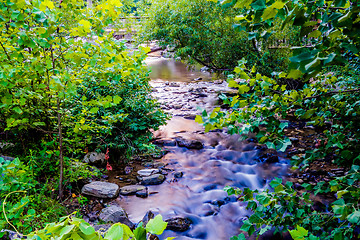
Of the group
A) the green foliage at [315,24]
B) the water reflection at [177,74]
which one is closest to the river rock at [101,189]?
the green foliage at [315,24]

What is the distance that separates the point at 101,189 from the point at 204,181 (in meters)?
2.22

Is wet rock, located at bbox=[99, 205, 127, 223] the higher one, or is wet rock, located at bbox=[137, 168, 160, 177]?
wet rock, located at bbox=[99, 205, 127, 223]

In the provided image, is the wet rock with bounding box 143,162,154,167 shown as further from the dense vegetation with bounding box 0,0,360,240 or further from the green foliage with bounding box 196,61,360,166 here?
the green foliage with bounding box 196,61,360,166

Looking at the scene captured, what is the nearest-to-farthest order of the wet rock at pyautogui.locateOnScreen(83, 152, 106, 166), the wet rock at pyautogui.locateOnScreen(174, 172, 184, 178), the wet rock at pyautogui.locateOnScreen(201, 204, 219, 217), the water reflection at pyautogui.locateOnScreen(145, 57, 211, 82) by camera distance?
the wet rock at pyautogui.locateOnScreen(201, 204, 219, 217) < the wet rock at pyautogui.locateOnScreen(83, 152, 106, 166) < the wet rock at pyautogui.locateOnScreen(174, 172, 184, 178) < the water reflection at pyautogui.locateOnScreen(145, 57, 211, 82)

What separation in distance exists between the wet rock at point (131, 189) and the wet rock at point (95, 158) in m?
0.87

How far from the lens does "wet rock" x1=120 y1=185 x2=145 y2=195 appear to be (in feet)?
14.8

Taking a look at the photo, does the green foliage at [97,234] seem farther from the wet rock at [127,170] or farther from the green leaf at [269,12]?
the wet rock at [127,170]

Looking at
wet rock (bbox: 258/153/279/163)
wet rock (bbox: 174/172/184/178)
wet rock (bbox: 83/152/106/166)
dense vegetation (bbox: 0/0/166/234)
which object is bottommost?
wet rock (bbox: 258/153/279/163)

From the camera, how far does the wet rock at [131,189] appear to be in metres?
4.50

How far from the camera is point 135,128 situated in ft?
16.5

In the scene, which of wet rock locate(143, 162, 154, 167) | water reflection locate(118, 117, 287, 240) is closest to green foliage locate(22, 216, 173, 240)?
water reflection locate(118, 117, 287, 240)

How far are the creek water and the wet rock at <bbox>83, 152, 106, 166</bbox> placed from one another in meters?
1.06

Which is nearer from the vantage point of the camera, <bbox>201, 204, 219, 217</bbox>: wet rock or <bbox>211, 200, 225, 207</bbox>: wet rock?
<bbox>201, 204, 219, 217</bbox>: wet rock

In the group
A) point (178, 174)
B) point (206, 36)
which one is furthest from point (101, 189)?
point (206, 36)
